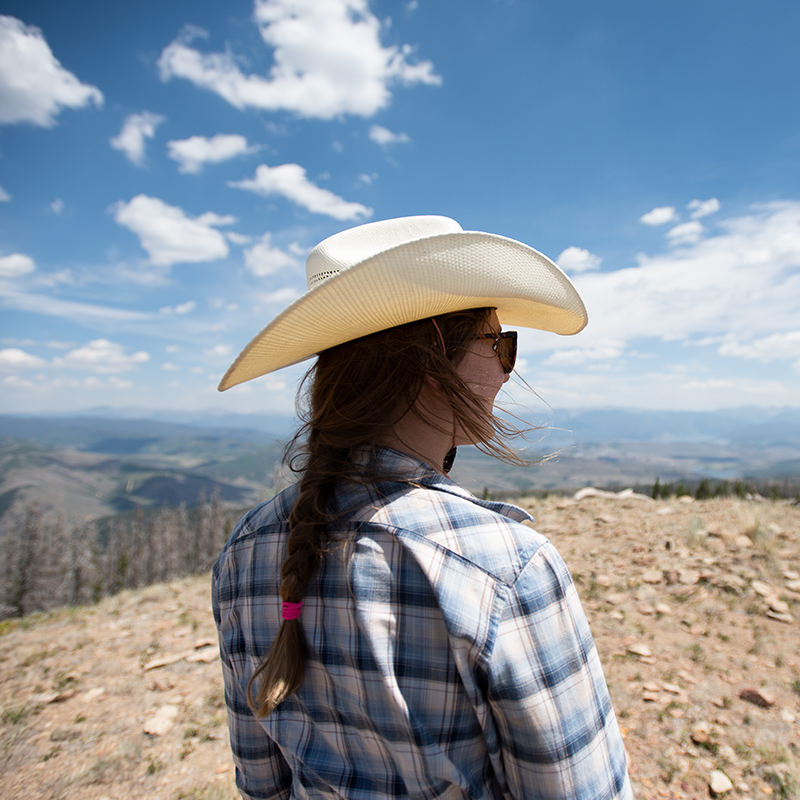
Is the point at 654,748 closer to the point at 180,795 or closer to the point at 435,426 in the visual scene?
the point at 180,795

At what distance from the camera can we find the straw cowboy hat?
120cm

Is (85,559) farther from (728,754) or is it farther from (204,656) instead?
(728,754)

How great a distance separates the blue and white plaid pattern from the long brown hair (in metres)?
0.05

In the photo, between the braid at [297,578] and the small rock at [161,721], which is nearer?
the braid at [297,578]

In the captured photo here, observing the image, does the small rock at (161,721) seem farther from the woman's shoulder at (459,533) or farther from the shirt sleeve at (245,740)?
the woman's shoulder at (459,533)

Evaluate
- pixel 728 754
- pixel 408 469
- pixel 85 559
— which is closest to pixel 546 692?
pixel 408 469

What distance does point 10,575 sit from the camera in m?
37.7

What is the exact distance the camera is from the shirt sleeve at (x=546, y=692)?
954 mm

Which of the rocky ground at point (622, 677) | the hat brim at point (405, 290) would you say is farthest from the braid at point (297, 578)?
the rocky ground at point (622, 677)

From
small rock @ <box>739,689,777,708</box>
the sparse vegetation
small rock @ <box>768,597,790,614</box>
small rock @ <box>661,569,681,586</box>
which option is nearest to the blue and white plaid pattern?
small rock @ <box>739,689,777,708</box>

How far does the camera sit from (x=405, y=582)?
103 centimetres

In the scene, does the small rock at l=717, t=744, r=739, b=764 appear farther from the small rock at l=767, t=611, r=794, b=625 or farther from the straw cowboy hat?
the straw cowboy hat

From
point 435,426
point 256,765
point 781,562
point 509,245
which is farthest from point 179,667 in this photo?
point 781,562

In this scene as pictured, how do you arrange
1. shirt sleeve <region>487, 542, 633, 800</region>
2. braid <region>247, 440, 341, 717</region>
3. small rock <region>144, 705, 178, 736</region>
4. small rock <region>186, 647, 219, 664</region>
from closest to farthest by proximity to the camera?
1. shirt sleeve <region>487, 542, 633, 800</region>
2. braid <region>247, 440, 341, 717</region>
3. small rock <region>144, 705, 178, 736</region>
4. small rock <region>186, 647, 219, 664</region>
